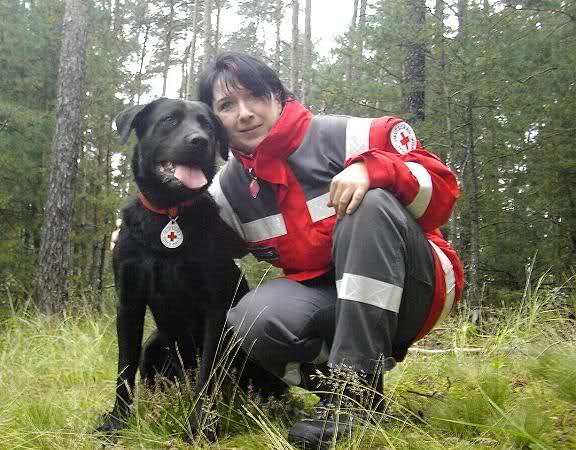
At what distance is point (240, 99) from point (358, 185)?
2.74 ft

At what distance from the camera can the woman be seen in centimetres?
178

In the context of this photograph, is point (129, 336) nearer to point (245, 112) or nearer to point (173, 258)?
point (173, 258)

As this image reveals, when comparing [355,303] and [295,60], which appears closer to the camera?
[355,303]

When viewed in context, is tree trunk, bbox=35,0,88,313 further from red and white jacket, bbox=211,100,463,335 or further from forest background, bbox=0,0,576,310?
red and white jacket, bbox=211,100,463,335

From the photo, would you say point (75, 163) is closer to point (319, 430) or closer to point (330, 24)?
point (319, 430)

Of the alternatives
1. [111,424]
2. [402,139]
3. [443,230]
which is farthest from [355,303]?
[443,230]

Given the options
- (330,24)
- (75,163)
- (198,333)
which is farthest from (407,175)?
(330,24)

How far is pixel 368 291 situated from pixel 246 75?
111 centimetres

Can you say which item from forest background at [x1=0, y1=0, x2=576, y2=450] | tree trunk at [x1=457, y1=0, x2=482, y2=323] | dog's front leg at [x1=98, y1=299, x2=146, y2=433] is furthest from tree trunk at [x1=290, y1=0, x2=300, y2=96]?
dog's front leg at [x1=98, y1=299, x2=146, y2=433]

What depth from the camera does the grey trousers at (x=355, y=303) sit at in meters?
1.77

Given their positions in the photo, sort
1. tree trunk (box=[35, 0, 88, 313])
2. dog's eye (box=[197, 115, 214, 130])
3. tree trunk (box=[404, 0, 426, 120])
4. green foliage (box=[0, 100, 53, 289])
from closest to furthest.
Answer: dog's eye (box=[197, 115, 214, 130]) < tree trunk (box=[404, 0, 426, 120]) < tree trunk (box=[35, 0, 88, 313]) < green foliage (box=[0, 100, 53, 289])

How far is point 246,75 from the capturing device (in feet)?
7.77

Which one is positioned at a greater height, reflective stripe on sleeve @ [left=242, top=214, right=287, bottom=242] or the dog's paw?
reflective stripe on sleeve @ [left=242, top=214, right=287, bottom=242]

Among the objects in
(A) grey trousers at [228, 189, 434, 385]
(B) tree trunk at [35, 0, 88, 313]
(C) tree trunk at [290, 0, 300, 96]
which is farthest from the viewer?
(C) tree trunk at [290, 0, 300, 96]
